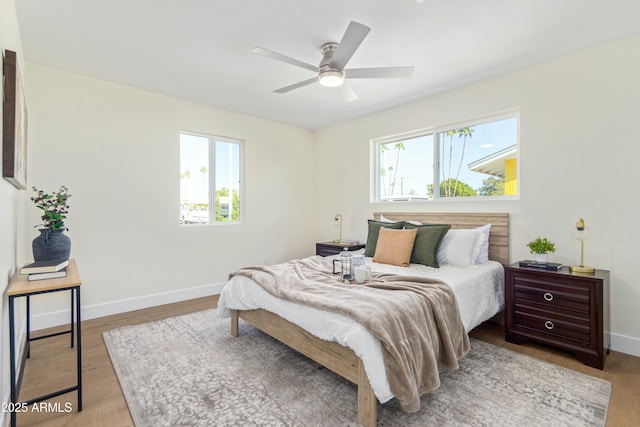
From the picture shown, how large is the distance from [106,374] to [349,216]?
3.51m

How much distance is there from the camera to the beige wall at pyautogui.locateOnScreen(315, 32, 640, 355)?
251 cm

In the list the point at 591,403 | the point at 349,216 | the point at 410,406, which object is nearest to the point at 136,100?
the point at 349,216

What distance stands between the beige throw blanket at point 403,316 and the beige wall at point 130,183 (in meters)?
1.99

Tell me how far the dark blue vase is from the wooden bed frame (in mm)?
1377

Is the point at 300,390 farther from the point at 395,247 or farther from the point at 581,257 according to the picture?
the point at 581,257

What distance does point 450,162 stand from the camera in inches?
149

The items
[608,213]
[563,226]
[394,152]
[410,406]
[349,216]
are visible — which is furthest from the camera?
[349,216]

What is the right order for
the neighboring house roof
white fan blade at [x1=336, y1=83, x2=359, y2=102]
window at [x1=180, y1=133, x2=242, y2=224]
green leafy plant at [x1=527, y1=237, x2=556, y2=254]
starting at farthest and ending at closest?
window at [x1=180, y1=133, x2=242, y2=224] → the neighboring house roof → white fan blade at [x1=336, y1=83, x2=359, y2=102] → green leafy plant at [x1=527, y1=237, x2=556, y2=254]

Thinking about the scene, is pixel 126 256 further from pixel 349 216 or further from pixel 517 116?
pixel 517 116

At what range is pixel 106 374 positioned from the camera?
221 centimetres

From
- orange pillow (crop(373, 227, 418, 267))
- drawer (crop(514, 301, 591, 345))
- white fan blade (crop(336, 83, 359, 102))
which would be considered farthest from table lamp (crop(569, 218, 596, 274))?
white fan blade (crop(336, 83, 359, 102))

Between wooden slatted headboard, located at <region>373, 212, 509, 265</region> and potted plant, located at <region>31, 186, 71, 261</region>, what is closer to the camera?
potted plant, located at <region>31, 186, 71, 261</region>

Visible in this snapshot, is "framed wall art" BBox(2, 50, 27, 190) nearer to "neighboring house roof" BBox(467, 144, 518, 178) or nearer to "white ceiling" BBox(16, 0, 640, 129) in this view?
"white ceiling" BBox(16, 0, 640, 129)

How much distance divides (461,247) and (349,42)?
215cm
